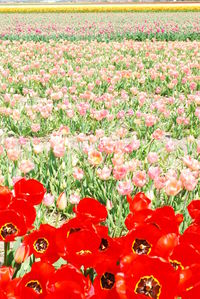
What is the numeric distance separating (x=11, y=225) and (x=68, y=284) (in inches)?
20.4

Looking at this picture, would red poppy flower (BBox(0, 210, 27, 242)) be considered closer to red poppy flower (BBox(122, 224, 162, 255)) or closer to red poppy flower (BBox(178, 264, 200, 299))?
red poppy flower (BBox(122, 224, 162, 255))

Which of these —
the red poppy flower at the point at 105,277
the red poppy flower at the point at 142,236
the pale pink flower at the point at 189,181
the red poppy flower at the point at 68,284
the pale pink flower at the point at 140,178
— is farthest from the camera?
the pale pink flower at the point at 140,178

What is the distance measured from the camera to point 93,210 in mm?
1479

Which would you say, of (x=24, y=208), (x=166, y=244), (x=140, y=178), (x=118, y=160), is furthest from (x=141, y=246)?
(x=118, y=160)

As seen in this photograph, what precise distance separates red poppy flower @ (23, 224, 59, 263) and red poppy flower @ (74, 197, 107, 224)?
0.12m

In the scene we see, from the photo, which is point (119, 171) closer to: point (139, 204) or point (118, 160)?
point (118, 160)

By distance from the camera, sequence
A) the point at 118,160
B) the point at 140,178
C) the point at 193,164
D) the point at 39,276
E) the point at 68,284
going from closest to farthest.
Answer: the point at 68,284, the point at 39,276, the point at 140,178, the point at 118,160, the point at 193,164

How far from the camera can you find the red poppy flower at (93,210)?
1.44 metres

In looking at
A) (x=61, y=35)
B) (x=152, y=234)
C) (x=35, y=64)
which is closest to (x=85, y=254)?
(x=152, y=234)

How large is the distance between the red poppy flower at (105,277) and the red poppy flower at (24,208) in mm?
390

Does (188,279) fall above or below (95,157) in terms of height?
above

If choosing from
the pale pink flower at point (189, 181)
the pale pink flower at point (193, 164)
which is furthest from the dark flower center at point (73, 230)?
the pale pink flower at point (193, 164)

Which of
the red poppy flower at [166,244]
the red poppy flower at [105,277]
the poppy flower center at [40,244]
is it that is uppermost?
the red poppy flower at [166,244]

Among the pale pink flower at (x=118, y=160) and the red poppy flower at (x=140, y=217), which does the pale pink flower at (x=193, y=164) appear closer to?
the pale pink flower at (x=118, y=160)
